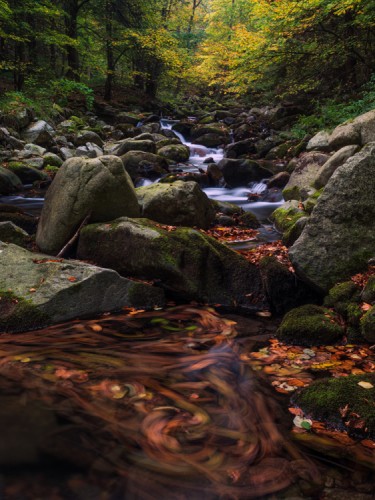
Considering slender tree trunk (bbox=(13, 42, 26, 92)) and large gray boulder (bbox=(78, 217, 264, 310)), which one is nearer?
large gray boulder (bbox=(78, 217, 264, 310))

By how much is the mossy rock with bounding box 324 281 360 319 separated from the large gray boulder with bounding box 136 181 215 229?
3.87 metres

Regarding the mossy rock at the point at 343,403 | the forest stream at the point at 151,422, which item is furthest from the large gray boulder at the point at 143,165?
the mossy rock at the point at 343,403

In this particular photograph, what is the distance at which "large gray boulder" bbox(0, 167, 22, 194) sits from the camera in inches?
488

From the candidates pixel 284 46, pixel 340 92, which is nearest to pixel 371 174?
pixel 284 46

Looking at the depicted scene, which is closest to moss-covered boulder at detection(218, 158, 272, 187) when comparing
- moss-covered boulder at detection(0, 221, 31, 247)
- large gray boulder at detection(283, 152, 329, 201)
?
large gray boulder at detection(283, 152, 329, 201)

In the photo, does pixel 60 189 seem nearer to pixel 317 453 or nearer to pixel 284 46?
pixel 317 453

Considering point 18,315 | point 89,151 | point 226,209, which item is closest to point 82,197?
point 18,315

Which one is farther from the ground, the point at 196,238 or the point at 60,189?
the point at 60,189

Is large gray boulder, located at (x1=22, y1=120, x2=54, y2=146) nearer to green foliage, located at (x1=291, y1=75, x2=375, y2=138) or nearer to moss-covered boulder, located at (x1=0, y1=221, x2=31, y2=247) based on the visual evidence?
green foliage, located at (x1=291, y1=75, x2=375, y2=138)

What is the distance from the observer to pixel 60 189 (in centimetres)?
630

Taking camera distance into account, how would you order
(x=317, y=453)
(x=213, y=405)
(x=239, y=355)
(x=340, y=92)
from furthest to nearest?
(x=340, y=92) → (x=239, y=355) → (x=213, y=405) → (x=317, y=453)

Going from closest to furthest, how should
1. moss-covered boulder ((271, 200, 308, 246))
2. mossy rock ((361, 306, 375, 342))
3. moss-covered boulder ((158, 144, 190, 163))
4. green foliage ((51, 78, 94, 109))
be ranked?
mossy rock ((361, 306, 375, 342)), moss-covered boulder ((271, 200, 308, 246)), moss-covered boulder ((158, 144, 190, 163)), green foliage ((51, 78, 94, 109))

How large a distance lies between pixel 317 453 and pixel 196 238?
3648mm

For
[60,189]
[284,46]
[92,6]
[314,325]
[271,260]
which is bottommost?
[314,325]
